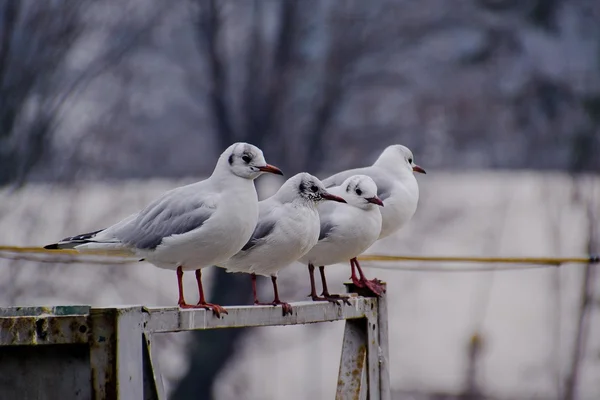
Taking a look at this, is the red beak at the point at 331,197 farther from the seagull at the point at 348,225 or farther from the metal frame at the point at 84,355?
the metal frame at the point at 84,355

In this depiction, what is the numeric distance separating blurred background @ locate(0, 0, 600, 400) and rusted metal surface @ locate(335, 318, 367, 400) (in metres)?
11.8

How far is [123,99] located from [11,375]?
1687 cm

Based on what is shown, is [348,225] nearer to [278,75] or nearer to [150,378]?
[150,378]

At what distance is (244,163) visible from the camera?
494 cm

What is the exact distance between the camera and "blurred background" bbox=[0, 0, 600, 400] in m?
18.0

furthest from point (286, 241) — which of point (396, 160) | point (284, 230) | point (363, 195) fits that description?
point (396, 160)

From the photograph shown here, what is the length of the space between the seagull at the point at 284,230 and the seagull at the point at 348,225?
10.7 inches

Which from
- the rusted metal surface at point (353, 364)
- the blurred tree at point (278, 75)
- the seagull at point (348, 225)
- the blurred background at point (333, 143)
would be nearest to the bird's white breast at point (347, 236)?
the seagull at point (348, 225)

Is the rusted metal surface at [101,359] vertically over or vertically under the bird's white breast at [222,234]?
under

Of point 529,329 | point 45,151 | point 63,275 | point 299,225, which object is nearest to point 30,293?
point 63,275

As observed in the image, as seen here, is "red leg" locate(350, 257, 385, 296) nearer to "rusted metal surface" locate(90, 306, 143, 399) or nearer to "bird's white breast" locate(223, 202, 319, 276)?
"bird's white breast" locate(223, 202, 319, 276)

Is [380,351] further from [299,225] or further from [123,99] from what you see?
[123,99]

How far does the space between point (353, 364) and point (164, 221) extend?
883mm

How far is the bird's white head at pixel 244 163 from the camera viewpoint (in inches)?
194
